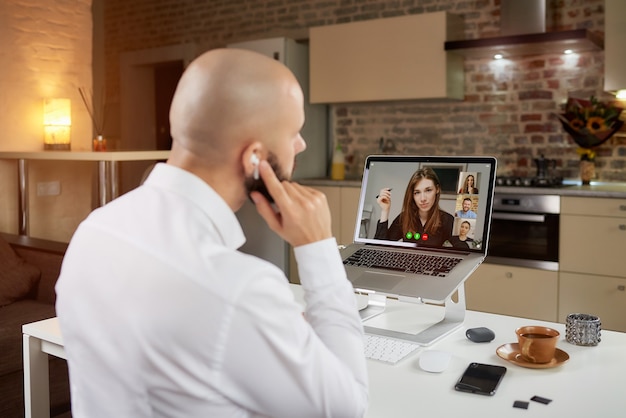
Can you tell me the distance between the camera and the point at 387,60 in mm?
4863

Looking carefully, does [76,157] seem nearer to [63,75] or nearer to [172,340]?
[63,75]

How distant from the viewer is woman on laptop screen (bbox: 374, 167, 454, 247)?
78.2 inches

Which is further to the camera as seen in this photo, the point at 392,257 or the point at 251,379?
the point at 392,257

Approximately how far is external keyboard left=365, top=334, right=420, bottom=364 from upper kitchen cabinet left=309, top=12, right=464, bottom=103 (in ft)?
10.4

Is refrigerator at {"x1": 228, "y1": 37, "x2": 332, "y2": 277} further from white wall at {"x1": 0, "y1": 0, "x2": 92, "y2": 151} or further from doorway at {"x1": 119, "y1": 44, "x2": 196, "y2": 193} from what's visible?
doorway at {"x1": 119, "y1": 44, "x2": 196, "y2": 193}

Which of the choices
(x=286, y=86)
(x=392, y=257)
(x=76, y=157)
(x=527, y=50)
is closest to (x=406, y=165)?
(x=392, y=257)

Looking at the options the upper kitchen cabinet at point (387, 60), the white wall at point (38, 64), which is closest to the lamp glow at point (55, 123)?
the white wall at point (38, 64)

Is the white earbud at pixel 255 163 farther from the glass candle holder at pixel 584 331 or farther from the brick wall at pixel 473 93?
the brick wall at pixel 473 93

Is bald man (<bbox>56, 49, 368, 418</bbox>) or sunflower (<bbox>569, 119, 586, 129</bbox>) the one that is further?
sunflower (<bbox>569, 119, 586, 129</bbox>)

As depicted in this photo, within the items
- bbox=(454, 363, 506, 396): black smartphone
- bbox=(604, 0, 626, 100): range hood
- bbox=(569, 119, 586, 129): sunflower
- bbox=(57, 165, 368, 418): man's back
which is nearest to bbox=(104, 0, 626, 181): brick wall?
bbox=(569, 119, 586, 129): sunflower

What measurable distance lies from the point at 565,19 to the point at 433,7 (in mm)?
976

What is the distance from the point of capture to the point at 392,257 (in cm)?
203

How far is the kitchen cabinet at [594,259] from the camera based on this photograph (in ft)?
12.8

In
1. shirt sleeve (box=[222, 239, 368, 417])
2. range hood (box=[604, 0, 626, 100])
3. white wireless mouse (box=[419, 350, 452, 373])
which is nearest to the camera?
shirt sleeve (box=[222, 239, 368, 417])
